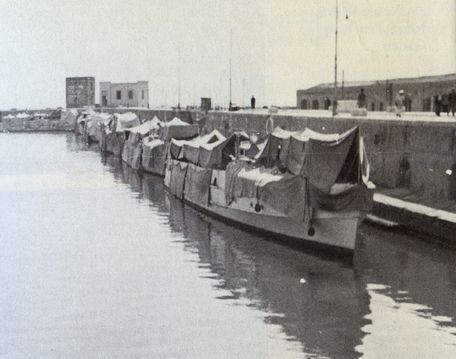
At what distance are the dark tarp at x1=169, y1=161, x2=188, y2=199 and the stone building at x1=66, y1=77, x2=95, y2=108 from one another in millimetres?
103872

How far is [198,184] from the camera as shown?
3759cm

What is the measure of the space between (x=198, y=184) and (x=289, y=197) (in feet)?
34.3

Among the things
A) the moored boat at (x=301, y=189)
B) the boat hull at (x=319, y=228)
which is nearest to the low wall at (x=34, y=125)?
the moored boat at (x=301, y=189)

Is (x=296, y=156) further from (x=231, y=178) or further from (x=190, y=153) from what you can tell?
(x=190, y=153)

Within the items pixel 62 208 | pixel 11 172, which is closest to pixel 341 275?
pixel 62 208

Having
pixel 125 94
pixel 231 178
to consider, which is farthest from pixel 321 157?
pixel 125 94

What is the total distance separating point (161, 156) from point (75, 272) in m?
32.3

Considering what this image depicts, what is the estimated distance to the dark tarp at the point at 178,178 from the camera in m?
41.5

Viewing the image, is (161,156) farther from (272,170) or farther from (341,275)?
(341,275)

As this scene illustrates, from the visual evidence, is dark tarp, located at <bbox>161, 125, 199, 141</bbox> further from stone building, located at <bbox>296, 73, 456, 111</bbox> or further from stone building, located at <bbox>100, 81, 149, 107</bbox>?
stone building, located at <bbox>100, 81, 149, 107</bbox>

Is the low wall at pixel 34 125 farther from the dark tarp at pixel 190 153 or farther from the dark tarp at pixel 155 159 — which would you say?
the dark tarp at pixel 190 153

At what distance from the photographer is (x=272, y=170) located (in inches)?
1222

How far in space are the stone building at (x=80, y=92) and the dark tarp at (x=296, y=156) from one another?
4684 inches

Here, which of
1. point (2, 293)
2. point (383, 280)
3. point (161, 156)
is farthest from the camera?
point (161, 156)
